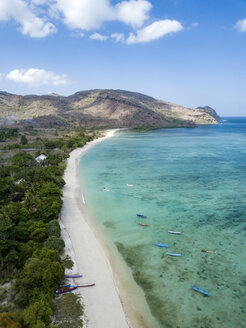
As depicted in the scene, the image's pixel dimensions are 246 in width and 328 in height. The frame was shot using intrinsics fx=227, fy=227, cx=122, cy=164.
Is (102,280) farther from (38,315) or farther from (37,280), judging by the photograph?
(38,315)

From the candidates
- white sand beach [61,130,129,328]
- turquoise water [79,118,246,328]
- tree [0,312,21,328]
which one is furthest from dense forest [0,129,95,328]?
turquoise water [79,118,246,328]

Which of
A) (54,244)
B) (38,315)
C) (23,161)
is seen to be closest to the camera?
(38,315)

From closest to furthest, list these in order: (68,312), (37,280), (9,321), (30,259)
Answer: (9,321) → (68,312) → (37,280) → (30,259)

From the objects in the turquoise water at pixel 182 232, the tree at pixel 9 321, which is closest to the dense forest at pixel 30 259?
the tree at pixel 9 321

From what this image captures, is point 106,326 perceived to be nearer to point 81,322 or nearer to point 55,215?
point 81,322

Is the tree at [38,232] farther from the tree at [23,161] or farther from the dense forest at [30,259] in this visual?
the tree at [23,161]

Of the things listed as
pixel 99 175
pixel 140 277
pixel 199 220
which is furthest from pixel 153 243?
pixel 99 175

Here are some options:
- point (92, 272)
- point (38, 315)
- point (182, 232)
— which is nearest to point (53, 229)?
point (92, 272)

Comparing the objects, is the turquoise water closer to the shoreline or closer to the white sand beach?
the shoreline
